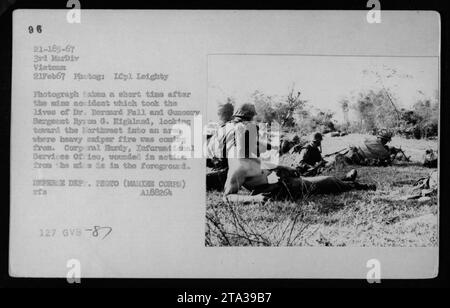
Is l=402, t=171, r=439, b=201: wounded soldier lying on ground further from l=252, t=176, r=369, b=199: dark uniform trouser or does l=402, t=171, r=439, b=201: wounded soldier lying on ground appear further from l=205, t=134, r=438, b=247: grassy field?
l=252, t=176, r=369, b=199: dark uniform trouser

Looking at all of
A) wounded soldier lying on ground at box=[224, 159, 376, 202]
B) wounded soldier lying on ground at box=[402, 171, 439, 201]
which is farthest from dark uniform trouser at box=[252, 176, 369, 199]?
wounded soldier lying on ground at box=[402, 171, 439, 201]

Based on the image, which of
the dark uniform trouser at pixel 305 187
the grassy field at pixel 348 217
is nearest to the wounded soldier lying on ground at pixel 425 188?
the grassy field at pixel 348 217

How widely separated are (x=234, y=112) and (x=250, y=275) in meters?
0.37

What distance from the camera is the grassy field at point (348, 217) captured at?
1159 mm

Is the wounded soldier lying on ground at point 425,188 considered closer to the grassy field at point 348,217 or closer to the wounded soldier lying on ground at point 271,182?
the grassy field at point 348,217

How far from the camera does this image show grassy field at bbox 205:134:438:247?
45.6 inches

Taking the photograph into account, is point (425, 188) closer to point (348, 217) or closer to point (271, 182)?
point (348, 217)

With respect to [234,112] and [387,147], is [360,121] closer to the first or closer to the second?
[387,147]

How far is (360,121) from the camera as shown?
45.7 inches

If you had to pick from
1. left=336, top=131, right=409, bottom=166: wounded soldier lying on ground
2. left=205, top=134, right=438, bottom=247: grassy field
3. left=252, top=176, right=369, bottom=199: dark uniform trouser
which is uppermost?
left=336, top=131, right=409, bottom=166: wounded soldier lying on ground

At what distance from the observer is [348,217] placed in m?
1.17

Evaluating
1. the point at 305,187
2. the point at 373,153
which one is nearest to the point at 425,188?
the point at 373,153

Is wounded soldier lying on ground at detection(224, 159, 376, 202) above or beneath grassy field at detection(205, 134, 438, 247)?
above
